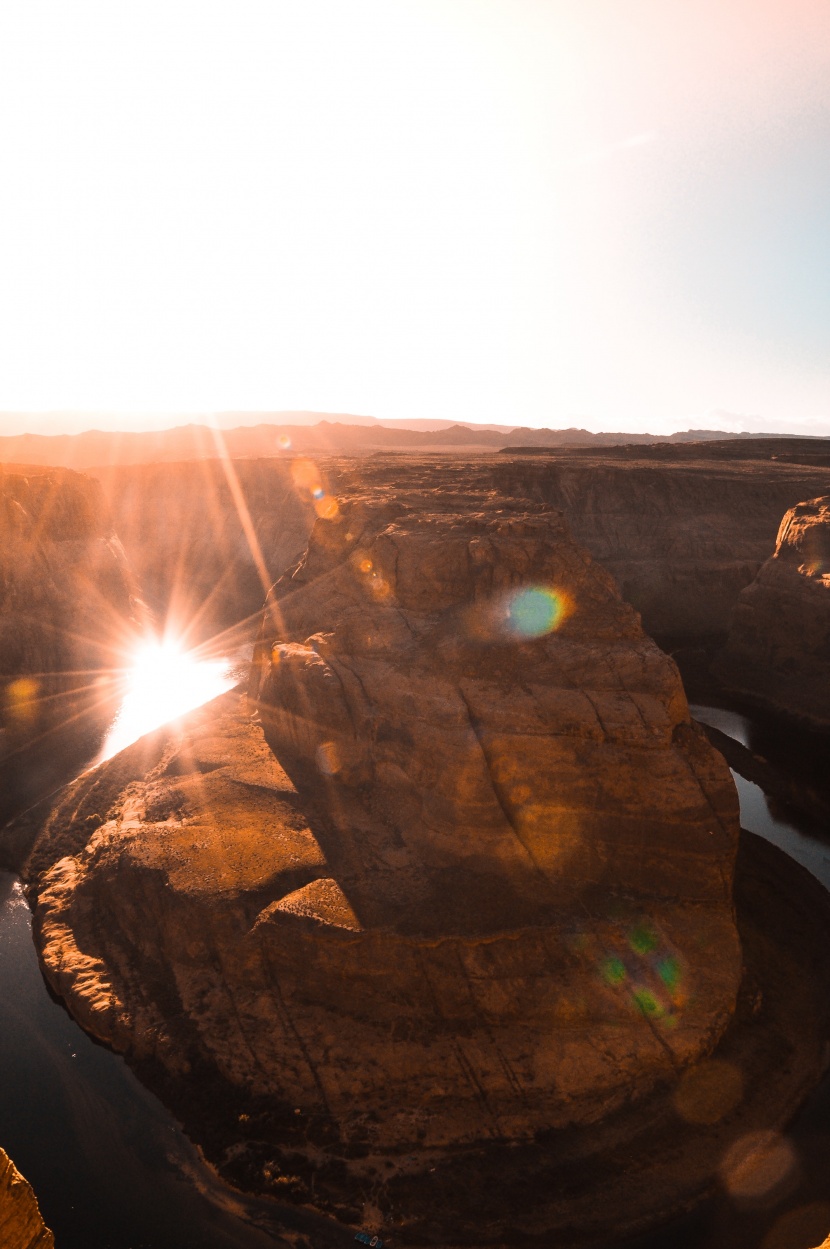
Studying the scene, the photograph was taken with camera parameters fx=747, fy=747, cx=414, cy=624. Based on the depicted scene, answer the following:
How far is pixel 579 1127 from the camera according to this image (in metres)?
17.1

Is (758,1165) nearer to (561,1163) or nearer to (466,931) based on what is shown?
(561,1163)

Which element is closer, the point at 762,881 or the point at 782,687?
the point at 762,881

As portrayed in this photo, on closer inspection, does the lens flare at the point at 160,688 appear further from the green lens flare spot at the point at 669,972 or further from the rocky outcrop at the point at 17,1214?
the rocky outcrop at the point at 17,1214

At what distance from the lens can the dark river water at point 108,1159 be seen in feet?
51.2

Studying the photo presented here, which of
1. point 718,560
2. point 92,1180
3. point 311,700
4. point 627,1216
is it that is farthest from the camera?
point 718,560

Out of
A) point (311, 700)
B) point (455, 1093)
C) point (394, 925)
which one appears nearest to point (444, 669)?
point (311, 700)

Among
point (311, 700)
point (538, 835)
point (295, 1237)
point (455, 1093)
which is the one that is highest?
point (311, 700)

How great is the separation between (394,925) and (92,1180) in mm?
8748

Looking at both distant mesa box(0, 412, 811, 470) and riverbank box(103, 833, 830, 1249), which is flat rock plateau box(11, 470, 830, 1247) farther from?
distant mesa box(0, 412, 811, 470)

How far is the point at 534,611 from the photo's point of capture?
25.9 m

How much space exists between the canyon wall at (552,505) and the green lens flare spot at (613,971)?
129ft

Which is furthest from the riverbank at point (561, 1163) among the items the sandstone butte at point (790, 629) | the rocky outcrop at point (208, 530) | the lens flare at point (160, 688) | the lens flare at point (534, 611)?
the rocky outcrop at point (208, 530)

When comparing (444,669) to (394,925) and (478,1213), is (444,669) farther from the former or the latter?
(478,1213)

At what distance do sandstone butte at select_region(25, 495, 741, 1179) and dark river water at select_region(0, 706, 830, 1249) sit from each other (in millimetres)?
917
